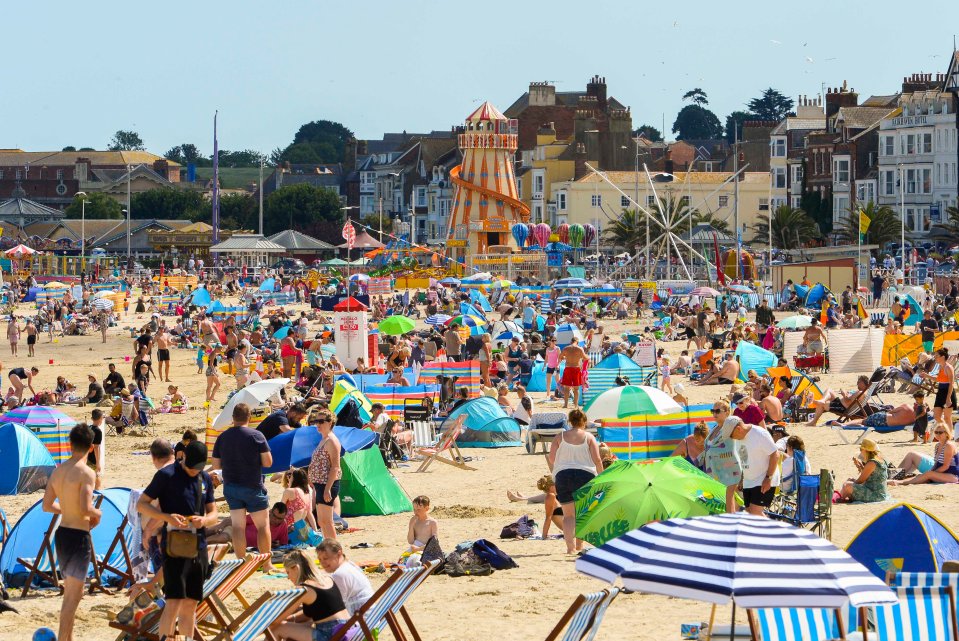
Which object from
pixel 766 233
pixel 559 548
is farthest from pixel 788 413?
pixel 766 233

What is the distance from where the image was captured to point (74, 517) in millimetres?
8508

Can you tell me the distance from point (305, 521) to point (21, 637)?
304 centimetres

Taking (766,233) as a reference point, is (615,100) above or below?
above

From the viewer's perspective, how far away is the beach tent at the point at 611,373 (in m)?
21.4

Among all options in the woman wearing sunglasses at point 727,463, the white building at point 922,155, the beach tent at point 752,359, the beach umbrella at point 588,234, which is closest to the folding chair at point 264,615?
the woman wearing sunglasses at point 727,463

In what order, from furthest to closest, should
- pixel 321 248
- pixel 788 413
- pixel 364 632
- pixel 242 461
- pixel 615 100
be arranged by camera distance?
pixel 615 100 → pixel 321 248 → pixel 788 413 → pixel 242 461 → pixel 364 632

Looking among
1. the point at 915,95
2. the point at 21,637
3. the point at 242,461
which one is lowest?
the point at 21,637

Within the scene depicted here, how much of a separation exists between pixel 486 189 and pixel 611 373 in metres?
50.9

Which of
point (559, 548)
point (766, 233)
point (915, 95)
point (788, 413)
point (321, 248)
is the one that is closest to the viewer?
point (559, 548)

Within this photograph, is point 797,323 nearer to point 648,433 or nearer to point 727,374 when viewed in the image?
point 727,374

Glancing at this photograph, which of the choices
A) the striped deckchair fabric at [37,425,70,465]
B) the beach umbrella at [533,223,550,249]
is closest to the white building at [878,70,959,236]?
the beach umbrella at [533,223,550,249]

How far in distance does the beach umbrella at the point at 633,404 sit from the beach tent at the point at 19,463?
5.93m

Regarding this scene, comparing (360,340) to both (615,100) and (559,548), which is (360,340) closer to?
(559,548)

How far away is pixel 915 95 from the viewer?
67.4 m
